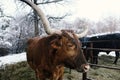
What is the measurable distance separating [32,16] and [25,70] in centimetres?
835

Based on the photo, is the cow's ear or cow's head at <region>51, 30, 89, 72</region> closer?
cow's head at <region>51, 30, 89, 72</region>

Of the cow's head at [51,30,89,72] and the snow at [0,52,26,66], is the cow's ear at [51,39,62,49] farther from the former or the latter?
the snow at [0,52,26,66]

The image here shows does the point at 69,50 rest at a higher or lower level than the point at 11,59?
higher

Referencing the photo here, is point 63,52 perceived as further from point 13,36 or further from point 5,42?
point 13,36

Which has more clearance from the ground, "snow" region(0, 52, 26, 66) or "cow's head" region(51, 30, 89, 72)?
"cow's head" region(51, 30, 89, 72)

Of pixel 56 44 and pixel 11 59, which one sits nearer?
pixel 56 44

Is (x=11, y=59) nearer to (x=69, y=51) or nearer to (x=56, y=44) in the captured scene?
(x=56, y=44)

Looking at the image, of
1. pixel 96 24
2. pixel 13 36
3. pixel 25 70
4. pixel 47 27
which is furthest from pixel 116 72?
pixel 96 24

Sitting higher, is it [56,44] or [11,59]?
[56,44]

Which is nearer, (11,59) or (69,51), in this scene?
(69,51)

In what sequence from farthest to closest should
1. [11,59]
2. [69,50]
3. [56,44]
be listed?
[11,59]
[56,44]
[69,50]

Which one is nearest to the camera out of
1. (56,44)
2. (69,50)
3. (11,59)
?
(69,50)

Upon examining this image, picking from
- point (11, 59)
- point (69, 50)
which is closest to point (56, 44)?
point (69, 50)

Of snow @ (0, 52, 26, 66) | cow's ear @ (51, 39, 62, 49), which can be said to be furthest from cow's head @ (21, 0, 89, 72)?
snow @ (0, 52, 26, 66)
